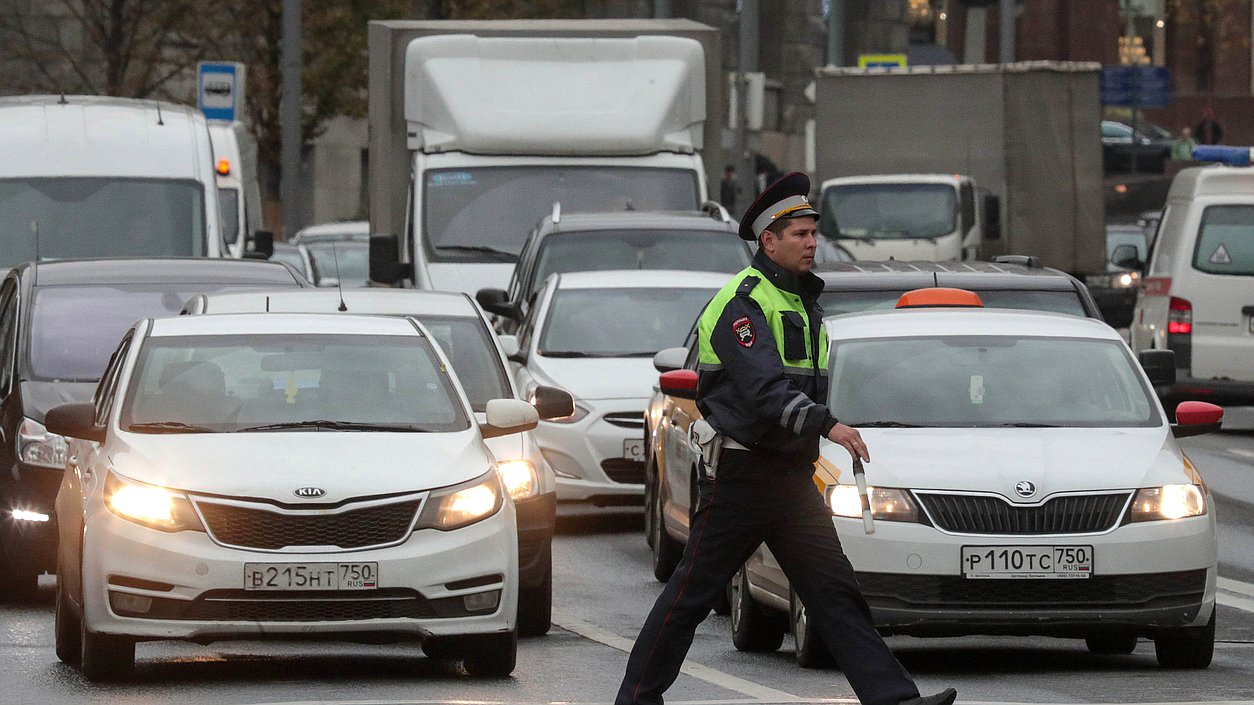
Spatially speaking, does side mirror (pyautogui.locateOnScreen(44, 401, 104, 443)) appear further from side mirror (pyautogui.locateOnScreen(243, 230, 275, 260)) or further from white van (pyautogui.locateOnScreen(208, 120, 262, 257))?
side mirror (pyautogui.locateOnScreen(243, 230, 275, 260))

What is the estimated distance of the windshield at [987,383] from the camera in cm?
1089

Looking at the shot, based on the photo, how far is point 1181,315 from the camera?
71.7 feet

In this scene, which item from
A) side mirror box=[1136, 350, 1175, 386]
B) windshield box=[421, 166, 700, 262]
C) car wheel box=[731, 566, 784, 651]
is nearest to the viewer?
car wheel box=[731, 566, 784, 651]

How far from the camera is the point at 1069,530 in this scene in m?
10.1

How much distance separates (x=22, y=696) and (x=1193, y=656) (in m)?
4.19

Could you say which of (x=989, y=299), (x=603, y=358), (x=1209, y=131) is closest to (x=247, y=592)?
(x=989, y=299)

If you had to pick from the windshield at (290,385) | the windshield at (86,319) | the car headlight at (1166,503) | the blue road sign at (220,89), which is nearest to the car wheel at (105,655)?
the windshield at (290,385)

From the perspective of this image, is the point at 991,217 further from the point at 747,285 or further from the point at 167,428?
the point at 747,285

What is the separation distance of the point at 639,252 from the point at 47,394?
7700mm

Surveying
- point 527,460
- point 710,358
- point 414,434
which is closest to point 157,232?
point 527,460

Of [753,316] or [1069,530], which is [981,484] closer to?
[1069,530]

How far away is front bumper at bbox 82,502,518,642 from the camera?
31.3 feet

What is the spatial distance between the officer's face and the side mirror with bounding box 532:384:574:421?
322cm

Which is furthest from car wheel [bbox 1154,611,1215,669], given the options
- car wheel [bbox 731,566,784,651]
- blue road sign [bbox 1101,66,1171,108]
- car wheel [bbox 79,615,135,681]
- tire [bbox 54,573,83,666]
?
blue road sign [bbox 1101,66,1171,108]
